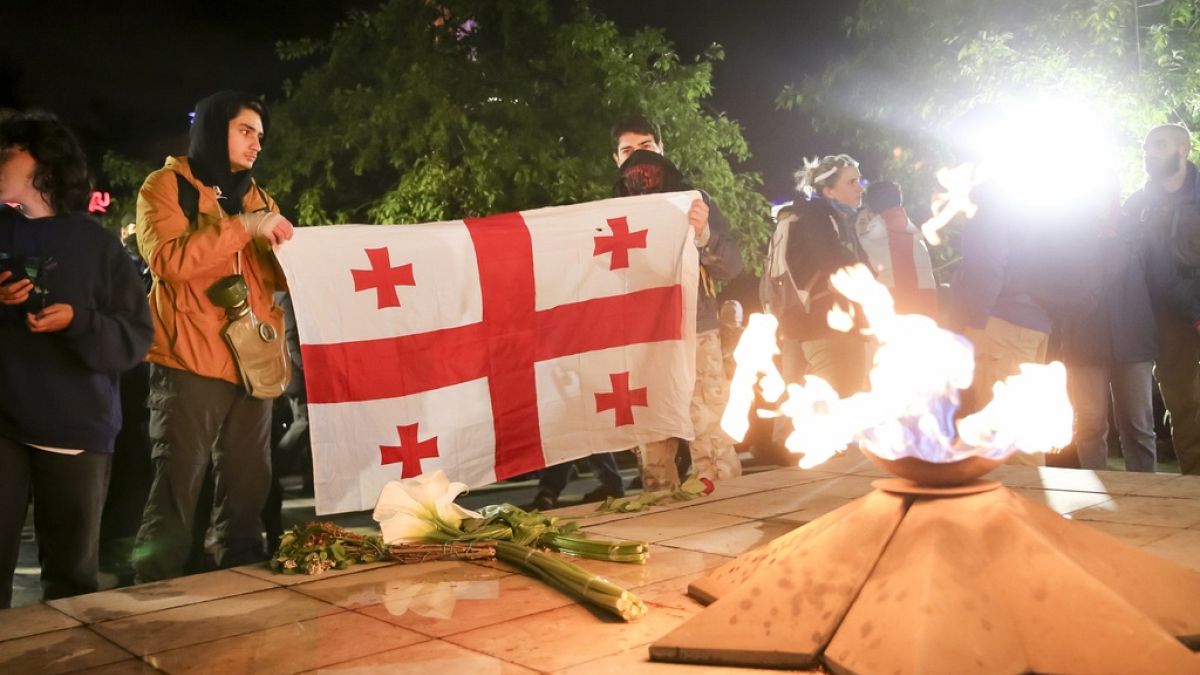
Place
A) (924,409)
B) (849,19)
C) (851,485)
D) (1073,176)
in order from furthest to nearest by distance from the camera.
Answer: (849,19), (1073,176), (851,485), (924,409)

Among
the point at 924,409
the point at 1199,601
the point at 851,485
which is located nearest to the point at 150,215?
the point at 924,409

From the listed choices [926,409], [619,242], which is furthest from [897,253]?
[926,409]

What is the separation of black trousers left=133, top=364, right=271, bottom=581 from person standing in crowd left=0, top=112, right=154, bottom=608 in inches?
14.9

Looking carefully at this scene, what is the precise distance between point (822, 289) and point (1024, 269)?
125cm

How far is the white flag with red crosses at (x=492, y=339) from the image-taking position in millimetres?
5504

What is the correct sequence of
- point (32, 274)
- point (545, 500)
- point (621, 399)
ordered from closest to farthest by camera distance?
point (32, 274)
point (621, 399)
point (545, 500)

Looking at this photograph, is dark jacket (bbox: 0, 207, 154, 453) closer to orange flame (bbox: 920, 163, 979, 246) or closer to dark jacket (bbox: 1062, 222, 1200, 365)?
orange flame (bbox: 920, 163, 979, 246)

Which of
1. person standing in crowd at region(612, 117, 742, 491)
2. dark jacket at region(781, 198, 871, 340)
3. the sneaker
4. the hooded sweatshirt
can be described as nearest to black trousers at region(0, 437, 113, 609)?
the hooded sweatshirt

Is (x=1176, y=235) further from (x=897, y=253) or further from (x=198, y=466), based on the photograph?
(x=198, y=466)

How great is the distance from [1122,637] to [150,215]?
4190mm

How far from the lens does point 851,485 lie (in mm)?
6262

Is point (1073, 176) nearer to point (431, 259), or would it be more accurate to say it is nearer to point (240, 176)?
point (431, 259)

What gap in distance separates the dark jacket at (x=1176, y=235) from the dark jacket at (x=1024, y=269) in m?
0.48

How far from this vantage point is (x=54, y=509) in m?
4.22
